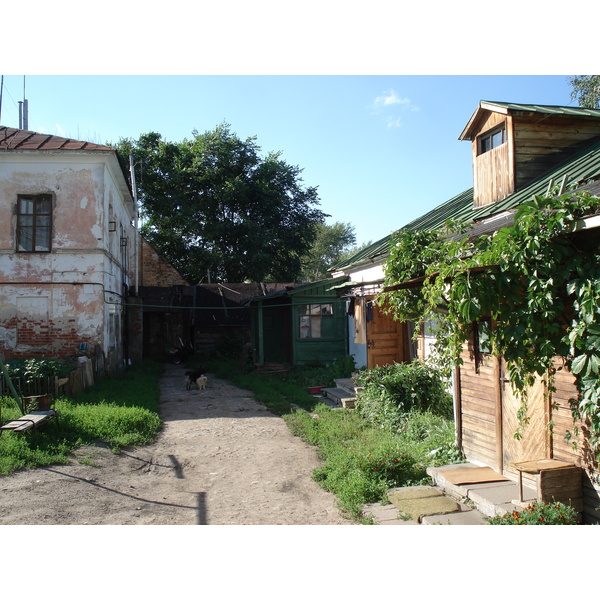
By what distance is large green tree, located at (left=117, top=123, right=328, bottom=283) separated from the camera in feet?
92.4

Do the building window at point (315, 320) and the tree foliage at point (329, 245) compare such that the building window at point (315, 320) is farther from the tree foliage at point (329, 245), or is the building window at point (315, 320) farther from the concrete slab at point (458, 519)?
the tree foliage at point (329, 245)

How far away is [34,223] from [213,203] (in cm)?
1652

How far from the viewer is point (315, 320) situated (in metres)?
16.6

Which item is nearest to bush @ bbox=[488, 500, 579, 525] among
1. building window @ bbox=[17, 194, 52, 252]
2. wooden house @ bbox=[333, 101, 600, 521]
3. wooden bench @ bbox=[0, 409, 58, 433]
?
wooden house @ bbox=[333, 101, 600, 521]

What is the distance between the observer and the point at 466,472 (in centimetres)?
570

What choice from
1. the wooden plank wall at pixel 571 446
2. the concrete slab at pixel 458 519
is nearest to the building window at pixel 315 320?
the concrete slab at pixel 458 519

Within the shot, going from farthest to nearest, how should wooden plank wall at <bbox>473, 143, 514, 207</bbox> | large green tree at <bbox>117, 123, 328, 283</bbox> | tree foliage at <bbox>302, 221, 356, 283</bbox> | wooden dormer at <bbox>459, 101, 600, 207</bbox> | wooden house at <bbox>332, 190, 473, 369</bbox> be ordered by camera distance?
1. tree foliage at <bbox>302, 221, 356, 283</bbox>
2. large green tree at <bbox>117, 123, 328, 283</bbox>
3. wooden house at <bbox>332, 190, 473, 369</bbox>
4. wooden plank wall at <bbox>473, 143, 514, 207</bbox>
5. wooden dormer at <bbox>459, 101, 600, 207</bbox>

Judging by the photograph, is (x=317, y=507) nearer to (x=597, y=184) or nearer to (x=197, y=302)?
(x=597, y=184)

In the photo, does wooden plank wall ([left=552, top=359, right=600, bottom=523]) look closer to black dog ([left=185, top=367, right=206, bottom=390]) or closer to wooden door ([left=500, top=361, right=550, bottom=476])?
wooden door ([left=500, top=361, right=550, bottom=476])

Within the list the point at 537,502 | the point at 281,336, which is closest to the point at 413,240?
the point at 537,502

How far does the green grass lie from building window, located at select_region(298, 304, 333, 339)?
6223 millimetres

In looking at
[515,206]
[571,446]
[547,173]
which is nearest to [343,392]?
[547,173]

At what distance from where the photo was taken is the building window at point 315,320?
652 inches

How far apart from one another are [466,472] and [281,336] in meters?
13.6
